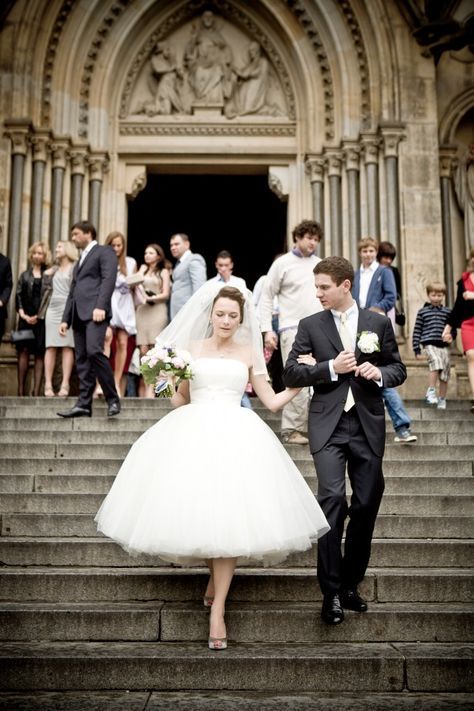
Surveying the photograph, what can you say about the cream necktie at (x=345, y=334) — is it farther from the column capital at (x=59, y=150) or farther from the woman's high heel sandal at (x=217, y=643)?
the column capital at (x=59, y=150)


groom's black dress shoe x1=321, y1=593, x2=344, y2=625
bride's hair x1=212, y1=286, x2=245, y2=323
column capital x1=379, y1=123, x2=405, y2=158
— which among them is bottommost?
groom's black dress shoe x1=321, y1=593, x2=344, y2=625

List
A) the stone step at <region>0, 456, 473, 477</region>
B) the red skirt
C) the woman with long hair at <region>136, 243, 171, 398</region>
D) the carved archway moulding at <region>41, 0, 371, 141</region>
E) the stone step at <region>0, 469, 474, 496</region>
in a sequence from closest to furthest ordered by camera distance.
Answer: the stone step at <region>0, 469, 474, 496</region>
the stone step at <region>0, 456, 473, 477</region>
the red skirt
the woman with long hair at <region>136, 243, 171, 398</region>
the carved archway moulding at <region>41, 0, 371, 141</region>

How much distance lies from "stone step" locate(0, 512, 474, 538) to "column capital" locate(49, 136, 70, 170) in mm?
7846

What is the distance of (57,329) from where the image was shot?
8.57 m

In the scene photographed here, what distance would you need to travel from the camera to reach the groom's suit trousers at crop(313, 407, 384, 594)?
4.05 metres

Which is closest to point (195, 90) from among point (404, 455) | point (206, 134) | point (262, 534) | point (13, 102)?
point (206, 134)

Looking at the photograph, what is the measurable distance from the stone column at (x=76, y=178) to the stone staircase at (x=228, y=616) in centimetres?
645

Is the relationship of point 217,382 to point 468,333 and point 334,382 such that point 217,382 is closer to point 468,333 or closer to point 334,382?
point 334,382

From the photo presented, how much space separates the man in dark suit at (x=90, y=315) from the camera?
711 centimetres

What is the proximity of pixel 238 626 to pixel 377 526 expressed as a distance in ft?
4.81

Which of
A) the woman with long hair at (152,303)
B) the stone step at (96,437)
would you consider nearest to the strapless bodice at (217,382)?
the stone step at (96,437)

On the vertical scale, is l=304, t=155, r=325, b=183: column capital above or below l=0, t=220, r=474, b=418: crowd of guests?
above

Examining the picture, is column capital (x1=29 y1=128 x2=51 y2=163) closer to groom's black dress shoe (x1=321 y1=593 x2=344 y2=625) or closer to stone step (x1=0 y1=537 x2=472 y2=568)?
stone step (x1=0 y1=537 x2=472 y2=568)

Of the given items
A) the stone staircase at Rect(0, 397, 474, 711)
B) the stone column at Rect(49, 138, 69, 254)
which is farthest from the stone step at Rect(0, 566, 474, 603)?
the stone column at Rect(49, 138, 69, 254)
